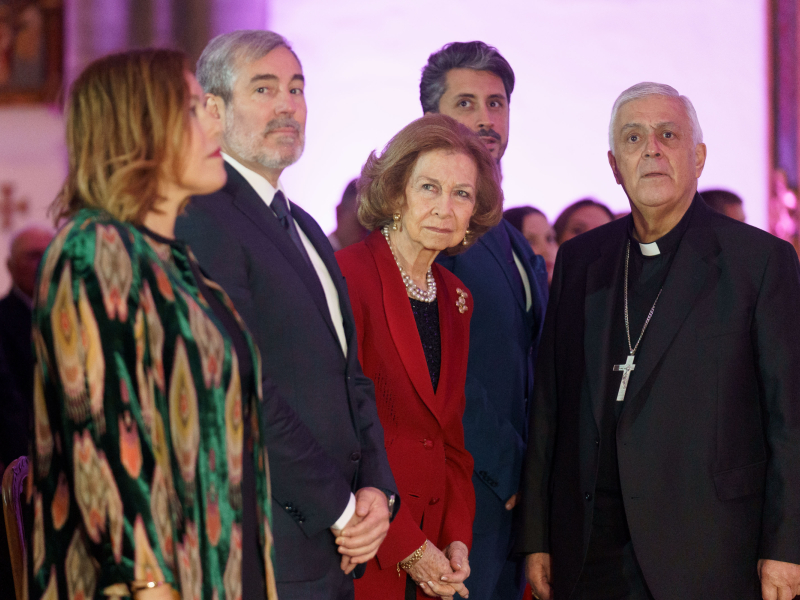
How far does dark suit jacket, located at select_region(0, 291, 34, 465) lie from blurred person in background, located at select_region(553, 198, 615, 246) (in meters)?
2.78

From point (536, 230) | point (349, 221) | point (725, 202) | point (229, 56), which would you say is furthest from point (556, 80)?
point (229, 56)

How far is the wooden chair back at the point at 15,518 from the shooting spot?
6.46ft

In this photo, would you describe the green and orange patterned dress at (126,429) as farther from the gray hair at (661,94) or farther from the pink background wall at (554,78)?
the pink background wall at (554,78)

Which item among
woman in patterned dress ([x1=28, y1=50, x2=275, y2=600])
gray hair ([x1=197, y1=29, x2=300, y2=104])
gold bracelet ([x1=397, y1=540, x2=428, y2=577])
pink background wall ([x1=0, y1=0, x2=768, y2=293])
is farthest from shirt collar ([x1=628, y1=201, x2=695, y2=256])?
pink background wall ([x1=0, y1=0, x2=768, y2=293])

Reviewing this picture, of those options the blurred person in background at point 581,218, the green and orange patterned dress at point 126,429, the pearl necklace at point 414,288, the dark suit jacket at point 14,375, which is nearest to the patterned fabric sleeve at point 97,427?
the green and orange patterned dress at point 126,429

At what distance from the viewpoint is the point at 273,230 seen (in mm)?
2074

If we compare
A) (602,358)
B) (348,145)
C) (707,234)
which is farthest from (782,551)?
(348,145)

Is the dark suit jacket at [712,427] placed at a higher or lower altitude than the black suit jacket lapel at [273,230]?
lower

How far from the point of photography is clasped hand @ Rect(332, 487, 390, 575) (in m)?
2.02

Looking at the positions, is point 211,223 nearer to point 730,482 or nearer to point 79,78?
point 79,78

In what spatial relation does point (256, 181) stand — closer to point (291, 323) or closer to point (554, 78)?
point (291, 323)

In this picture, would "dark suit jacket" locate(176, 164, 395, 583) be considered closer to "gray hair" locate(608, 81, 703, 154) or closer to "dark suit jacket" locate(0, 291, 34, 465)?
"gray hair" locate(608, 81, 703, 154)

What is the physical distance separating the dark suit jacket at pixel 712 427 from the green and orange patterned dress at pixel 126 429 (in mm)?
1307

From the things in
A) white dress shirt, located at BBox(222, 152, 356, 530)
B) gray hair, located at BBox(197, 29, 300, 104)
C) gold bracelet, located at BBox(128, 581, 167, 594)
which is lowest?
gold bracelet, located at BBox(128, 581, 167, 594)
